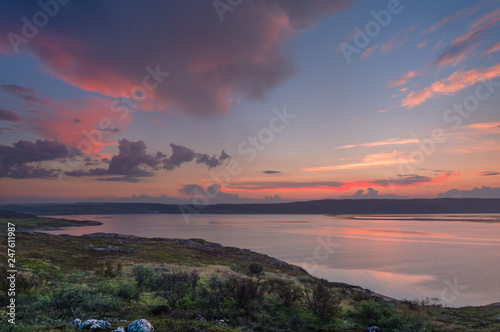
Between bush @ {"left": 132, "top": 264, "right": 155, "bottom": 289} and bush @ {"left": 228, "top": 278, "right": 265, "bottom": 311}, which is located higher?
bush @ {"left": 228, "top": 278, "right": 265, "bottom": 311}

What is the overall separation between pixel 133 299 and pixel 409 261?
64486mm

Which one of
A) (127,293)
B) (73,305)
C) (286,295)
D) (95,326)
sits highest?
(95,326)

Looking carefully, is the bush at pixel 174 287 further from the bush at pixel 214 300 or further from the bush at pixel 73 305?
the bush at pixel 73 305

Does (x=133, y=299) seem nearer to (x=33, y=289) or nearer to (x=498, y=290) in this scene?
(x=33, y=289)

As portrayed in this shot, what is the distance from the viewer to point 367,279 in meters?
45.8

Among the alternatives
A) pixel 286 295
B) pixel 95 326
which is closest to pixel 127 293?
pixel 95 326

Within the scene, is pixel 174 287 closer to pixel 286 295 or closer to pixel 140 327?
pixel 286 295

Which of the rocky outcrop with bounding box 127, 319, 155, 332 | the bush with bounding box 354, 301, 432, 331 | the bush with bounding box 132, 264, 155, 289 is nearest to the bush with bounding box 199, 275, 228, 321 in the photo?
the bush with bounding box 132, 264, 155, 289

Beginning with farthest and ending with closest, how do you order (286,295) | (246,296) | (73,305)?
1. (286,295)
2. (246,296)
3. (73,305)

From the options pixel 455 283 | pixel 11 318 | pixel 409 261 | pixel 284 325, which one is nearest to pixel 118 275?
pixel 11 318

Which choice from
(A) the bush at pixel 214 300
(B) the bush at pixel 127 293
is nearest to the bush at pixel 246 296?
(A) the bush at pixel 214 300

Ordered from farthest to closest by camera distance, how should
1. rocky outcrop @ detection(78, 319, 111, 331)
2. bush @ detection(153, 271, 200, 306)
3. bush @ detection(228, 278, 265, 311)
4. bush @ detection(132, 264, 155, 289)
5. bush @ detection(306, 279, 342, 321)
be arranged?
1. bush @ detection(132, 264, 155, 289)
2. bush @ detection(153, 271, 200, 306)
3. bush @ detection(228, 278, 265, 311)
4. bush @ detection(306, 279, 342, 321)
5. rocky outcrop @ detection(78, 319, 111, 331)

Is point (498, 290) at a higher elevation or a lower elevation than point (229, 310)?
lower

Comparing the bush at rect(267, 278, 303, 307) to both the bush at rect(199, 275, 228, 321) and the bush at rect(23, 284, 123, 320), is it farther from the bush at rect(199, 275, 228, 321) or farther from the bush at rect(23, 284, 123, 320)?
the bush at rect(23, 284, 123, 320)
